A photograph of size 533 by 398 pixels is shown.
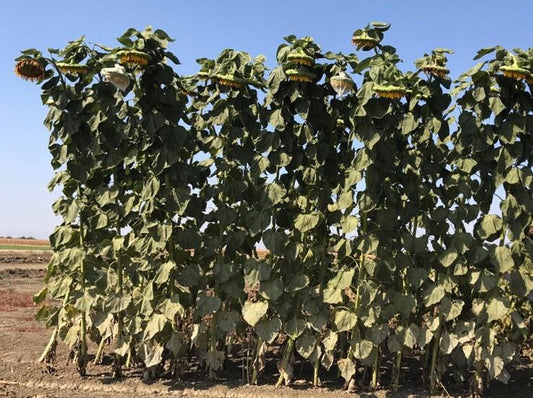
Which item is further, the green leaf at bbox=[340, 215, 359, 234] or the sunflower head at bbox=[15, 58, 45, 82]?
the sunflower head at bbox=[15, 58, 45, 82]

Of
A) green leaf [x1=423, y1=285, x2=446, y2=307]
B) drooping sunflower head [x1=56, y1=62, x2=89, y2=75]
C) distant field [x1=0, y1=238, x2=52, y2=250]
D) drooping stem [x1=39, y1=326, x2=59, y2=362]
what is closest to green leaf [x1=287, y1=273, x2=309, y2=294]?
green leaf [x1=423, y1=285, x2=446, y2=307]

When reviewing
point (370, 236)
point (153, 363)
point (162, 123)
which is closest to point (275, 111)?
point (162, 123)

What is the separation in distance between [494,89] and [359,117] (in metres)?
1.21

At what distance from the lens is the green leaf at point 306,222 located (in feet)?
15.1

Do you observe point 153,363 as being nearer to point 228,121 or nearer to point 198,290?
point 198,290

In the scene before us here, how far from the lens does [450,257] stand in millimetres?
4504

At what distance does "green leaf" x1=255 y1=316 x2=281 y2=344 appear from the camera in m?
4.70

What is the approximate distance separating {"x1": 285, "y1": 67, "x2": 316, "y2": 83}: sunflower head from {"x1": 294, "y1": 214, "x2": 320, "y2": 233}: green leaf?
1.14 m

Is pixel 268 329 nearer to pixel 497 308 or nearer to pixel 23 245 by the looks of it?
pixel 497 308

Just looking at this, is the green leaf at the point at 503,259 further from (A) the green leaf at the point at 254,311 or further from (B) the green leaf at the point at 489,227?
(A) the green leaf at the point at 254,311

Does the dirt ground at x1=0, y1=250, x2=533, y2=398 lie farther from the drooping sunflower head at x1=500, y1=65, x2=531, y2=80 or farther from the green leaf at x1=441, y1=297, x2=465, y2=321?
the drooping sunflower head at x1=500, y1=65, x2=531, y2=80

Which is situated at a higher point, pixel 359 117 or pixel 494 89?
pixel 494 89

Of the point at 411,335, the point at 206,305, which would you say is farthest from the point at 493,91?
the point at 206,305

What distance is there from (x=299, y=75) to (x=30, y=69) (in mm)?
2325
